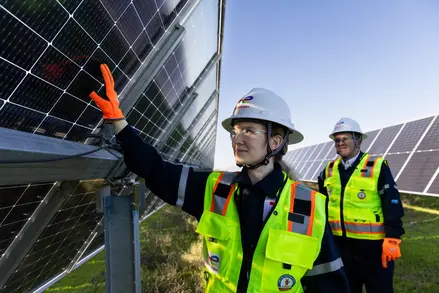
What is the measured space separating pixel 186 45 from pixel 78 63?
3299 millimetres

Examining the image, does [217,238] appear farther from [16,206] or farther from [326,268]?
[16,206]

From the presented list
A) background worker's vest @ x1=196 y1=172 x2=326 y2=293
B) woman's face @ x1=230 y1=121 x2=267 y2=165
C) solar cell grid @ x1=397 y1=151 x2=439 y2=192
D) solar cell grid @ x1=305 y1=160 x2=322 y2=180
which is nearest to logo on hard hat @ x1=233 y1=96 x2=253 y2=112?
woman's face @ x1=230 y1=121 x2=267 y2=165

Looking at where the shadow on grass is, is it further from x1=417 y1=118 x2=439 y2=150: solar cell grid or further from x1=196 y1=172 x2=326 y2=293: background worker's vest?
x1=417 y1=118 x2=439 y2=150: solar cell grid

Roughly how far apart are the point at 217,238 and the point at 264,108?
3.52ft

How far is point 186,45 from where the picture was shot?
6.12m

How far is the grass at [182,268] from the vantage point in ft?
20.1

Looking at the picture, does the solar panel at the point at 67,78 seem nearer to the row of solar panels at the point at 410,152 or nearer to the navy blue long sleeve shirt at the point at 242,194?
the navy blue long sleeve shirt at the point at 242,194

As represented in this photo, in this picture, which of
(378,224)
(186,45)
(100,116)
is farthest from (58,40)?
(378,224)

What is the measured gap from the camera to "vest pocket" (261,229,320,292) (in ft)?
6.76

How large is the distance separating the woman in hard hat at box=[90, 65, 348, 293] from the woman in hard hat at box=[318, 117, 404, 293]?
2633mm

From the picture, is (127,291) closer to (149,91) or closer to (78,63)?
(78,63)

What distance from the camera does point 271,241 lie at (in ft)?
6.77

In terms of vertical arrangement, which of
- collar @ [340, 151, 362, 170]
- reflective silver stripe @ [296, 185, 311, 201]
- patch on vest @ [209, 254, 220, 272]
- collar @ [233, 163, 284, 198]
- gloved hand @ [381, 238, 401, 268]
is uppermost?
collar @ [340, 151, 362, 170]

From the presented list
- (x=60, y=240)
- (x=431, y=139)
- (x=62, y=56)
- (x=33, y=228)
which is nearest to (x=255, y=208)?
(x=62, y=56)
